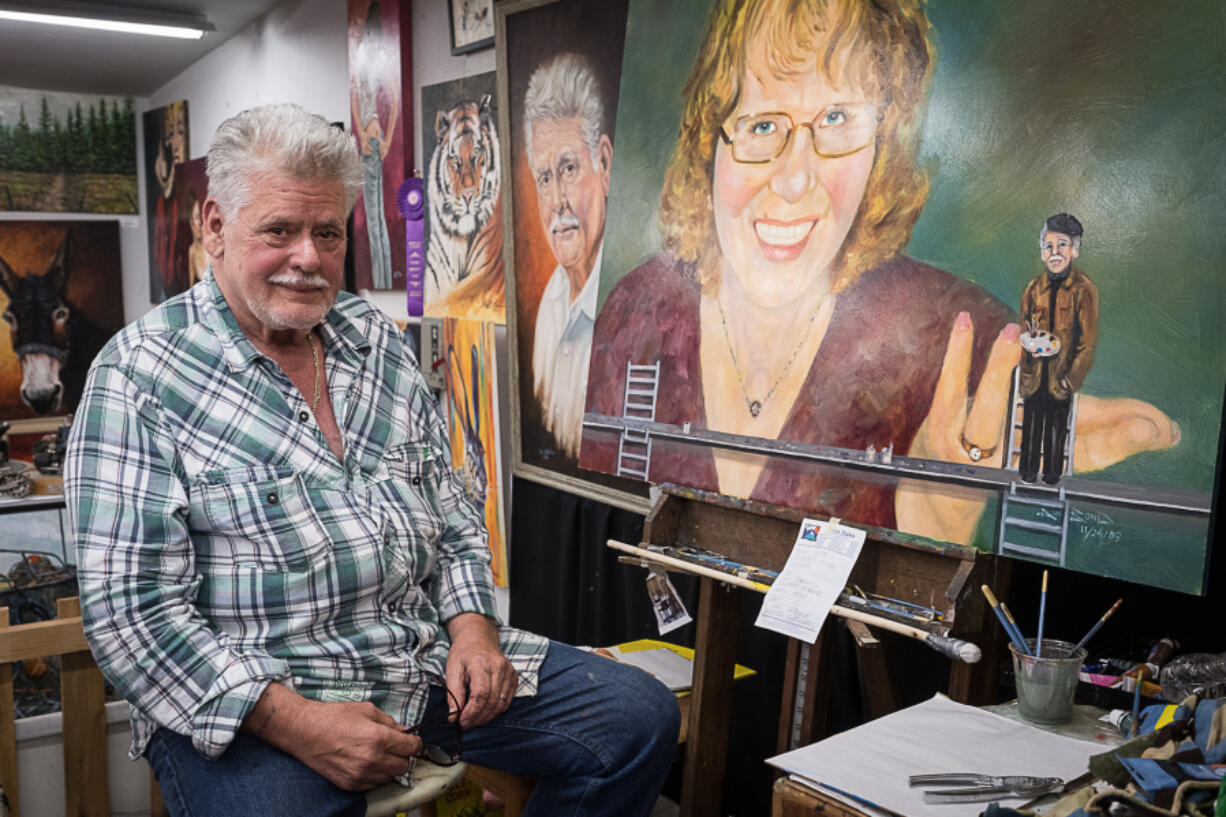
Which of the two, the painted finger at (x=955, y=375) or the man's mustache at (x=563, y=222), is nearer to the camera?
the painted finger at (x=955, y=375)

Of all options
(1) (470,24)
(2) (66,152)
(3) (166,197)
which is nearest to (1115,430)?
(1) (470,24)

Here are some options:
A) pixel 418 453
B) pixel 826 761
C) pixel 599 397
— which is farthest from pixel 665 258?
pixel 826 761

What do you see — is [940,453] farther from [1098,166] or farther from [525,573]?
[525,573]

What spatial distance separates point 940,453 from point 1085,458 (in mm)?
222

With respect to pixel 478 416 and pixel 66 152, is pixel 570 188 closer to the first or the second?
pixel 478 416

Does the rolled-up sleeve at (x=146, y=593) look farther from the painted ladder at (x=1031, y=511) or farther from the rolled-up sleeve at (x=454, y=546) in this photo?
the painted ladder at (x=1031, y=511)

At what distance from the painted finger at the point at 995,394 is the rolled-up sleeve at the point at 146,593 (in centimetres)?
103

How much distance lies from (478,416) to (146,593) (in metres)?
1.66

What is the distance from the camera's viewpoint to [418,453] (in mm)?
1740

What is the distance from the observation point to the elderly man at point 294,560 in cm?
141

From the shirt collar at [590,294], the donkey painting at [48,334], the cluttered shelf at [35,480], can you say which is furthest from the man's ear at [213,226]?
the donkey painting at [48,334]

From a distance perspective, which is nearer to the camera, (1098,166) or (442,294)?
(1098,166)

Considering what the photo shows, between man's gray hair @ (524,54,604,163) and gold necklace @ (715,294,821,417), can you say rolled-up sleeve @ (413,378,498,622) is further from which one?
man's gray hair @ (524,54,604,163)
